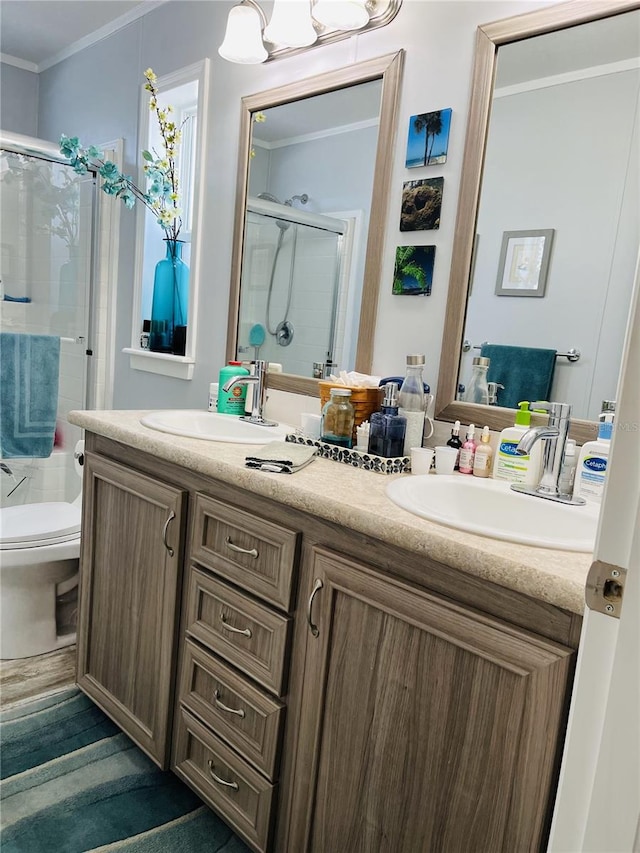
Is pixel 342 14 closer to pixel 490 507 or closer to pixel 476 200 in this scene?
pixel 476 200

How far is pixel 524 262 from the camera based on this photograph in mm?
1377

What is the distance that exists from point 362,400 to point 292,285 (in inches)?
23.2

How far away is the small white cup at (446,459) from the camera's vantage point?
4.54ft

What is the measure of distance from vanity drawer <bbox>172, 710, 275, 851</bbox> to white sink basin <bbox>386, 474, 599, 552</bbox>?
25.9 inches

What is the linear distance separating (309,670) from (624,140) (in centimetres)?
120

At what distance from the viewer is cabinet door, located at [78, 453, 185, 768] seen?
1.48m

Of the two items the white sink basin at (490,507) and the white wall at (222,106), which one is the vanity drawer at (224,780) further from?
the white wall at (222,106)

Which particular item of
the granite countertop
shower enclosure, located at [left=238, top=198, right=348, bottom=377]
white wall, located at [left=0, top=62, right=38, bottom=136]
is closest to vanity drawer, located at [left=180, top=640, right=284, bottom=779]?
the granite countertop

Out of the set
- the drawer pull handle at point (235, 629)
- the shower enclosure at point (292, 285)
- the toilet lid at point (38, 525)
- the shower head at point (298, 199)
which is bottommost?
the toilet lid at point (38, 525)

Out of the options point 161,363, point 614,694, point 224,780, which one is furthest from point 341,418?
point 161,363

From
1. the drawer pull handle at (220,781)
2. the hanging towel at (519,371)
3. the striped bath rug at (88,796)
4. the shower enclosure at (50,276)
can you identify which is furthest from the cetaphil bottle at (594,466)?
the shower enclosure at (50,276)

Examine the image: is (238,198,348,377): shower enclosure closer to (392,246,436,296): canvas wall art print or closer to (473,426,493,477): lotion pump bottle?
(392,246,436,296): canvas wall art print

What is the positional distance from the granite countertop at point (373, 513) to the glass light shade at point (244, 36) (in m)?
1.23

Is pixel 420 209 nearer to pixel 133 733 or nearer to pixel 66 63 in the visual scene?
pixel 133 733
